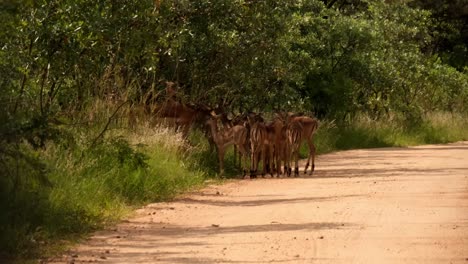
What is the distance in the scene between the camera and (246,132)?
883 inches

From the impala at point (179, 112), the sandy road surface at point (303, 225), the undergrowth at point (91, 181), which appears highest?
the impala at point (179, 112)

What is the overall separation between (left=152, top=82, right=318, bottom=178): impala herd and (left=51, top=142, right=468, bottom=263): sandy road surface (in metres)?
0.85

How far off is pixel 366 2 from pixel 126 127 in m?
23.3

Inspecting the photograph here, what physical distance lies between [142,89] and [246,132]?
2.50 meters

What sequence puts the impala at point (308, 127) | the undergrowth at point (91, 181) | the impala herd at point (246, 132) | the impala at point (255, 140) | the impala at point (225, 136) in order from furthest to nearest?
the impala at point (308, 127), the impala at point (255, 140), the impala herd at point (246, 132), the impala at point (225, 136), the undergrowth at point (91, 181)

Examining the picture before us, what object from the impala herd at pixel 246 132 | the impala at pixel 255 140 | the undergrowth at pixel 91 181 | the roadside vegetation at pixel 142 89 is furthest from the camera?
the impala at pixel 255 140

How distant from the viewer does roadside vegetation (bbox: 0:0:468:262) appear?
44.2 ft

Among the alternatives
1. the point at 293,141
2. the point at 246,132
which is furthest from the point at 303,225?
the point at 293,141

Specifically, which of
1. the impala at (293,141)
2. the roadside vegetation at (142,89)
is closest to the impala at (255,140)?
the impala at (293,141)

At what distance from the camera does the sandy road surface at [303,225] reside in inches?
453

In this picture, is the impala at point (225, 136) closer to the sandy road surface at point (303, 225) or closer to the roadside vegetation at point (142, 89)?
the roadside vegetation at point (142, 89)

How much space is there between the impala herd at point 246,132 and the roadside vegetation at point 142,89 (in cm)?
45

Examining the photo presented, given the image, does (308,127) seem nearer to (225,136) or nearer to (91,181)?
(225,136)

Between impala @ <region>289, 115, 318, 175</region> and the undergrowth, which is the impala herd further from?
the undergrowth
